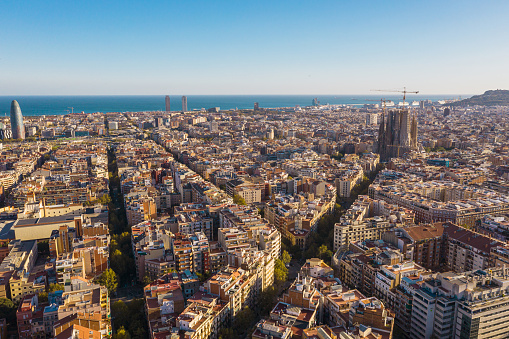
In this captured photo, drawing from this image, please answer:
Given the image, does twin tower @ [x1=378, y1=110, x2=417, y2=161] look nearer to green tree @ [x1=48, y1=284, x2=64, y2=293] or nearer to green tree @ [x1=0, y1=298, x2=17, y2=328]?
green tree @ [x1=48, y1=284, x2=64, y2=293]

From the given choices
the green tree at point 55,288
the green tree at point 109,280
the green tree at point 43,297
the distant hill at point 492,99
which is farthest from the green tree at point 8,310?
the distant hill at point 492,99

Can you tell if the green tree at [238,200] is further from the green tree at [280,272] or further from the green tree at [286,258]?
the green tree at [280,272]

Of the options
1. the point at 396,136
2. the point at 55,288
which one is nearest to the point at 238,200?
the point at 55,288

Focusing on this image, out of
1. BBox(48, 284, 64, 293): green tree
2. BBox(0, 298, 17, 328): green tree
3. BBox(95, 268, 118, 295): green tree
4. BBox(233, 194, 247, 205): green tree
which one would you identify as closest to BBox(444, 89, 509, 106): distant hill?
BBox(233, 194, 247, 205): green tree

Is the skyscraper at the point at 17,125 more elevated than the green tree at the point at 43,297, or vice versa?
the skyscraper at the point at 17,125

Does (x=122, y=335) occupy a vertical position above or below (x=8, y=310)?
above

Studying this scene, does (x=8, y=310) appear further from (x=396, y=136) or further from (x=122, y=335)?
(x=396, y=136)

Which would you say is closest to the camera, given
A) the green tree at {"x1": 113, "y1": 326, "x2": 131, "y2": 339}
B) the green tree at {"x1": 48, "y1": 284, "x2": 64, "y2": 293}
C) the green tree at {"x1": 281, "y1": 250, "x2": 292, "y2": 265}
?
the green tree at {"x1": 113, "y1": 326, "x2": 131, "y2": 339}

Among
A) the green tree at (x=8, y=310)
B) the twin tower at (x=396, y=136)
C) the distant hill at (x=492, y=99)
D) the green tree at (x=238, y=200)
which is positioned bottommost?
the green tree at (x=8, y=310)

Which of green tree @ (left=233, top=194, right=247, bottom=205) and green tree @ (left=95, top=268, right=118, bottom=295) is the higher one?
green tree @ (left=233, top=194, right=247, bottom=205)
